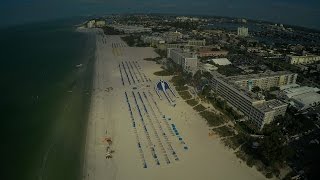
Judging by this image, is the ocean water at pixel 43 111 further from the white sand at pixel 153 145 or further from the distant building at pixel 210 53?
the distant building at pixel 210 53

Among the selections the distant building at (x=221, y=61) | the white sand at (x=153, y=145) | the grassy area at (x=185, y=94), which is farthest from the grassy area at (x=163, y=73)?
the distant building at (x=221, y=61)

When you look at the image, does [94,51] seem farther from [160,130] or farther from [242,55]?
[160,130]

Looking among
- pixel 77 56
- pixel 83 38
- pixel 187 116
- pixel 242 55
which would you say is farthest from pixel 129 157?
pixel 83 38

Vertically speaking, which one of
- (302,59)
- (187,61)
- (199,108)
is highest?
(187,61)

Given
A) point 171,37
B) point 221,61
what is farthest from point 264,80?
point 171,37

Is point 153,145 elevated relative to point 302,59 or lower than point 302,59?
lower

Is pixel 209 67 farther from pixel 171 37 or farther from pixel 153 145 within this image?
pixel 171 37
